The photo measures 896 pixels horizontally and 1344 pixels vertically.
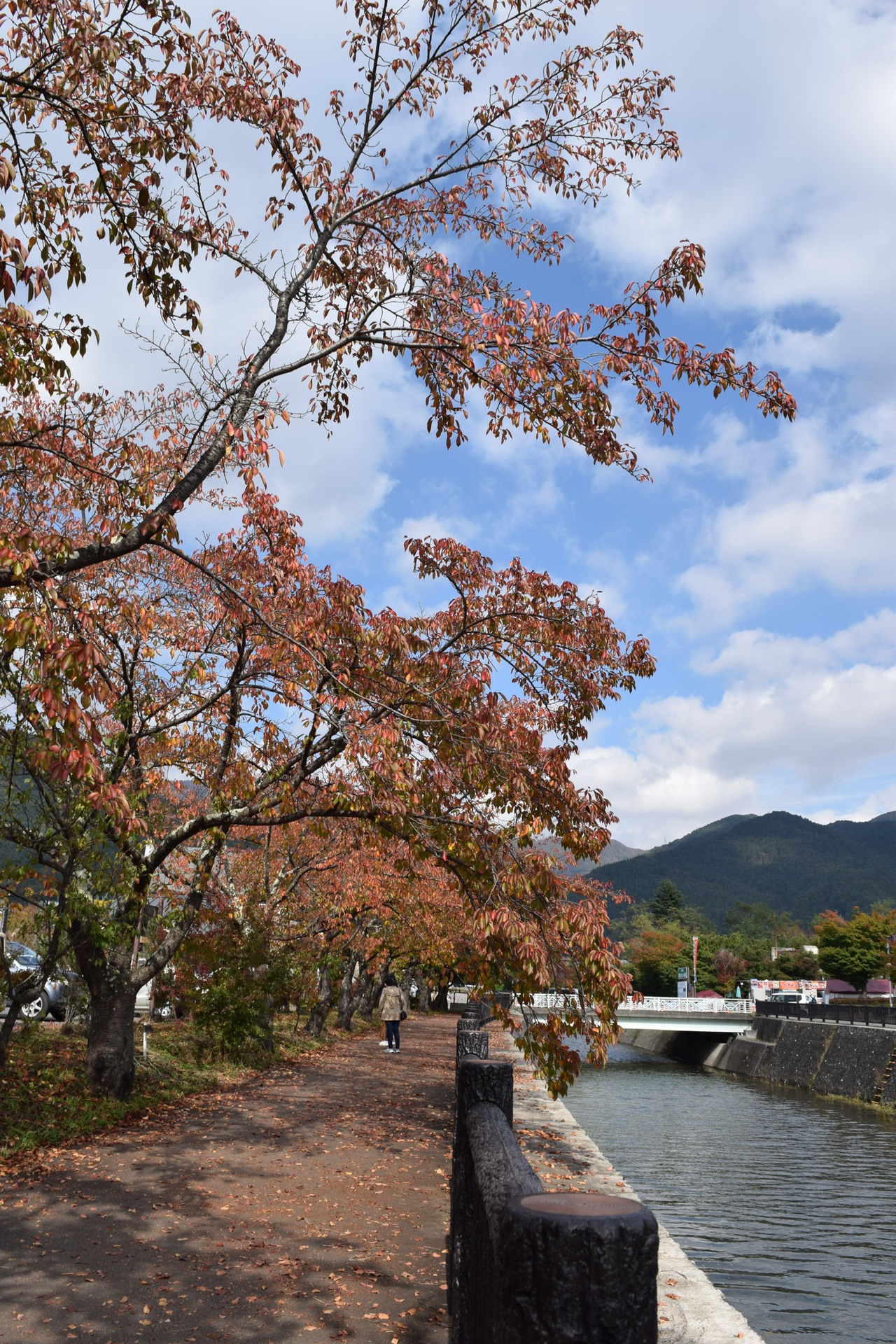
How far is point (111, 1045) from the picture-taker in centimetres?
1212

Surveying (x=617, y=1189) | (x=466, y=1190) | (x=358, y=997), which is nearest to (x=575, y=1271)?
(x=466, y=1190)

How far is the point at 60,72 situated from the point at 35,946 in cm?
965

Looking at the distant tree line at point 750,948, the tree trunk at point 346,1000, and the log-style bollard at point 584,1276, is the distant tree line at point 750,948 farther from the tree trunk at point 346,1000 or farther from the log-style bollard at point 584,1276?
the log-style bollard at point 584,1276

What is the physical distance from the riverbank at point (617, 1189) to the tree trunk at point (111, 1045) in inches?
192

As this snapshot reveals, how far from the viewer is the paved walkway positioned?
538 cm

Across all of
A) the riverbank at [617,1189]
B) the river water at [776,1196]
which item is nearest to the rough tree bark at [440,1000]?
the river water at [776,1196]

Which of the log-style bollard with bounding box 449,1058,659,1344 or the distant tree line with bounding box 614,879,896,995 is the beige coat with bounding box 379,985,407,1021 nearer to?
the log-style bollard with bounding box 449,1058,659,1344

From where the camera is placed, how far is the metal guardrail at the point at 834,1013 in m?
38.0

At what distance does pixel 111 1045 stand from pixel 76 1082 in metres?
0.89

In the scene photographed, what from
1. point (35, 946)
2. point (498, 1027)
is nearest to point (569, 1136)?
point (35, 946)

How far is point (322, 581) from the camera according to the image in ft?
39.0

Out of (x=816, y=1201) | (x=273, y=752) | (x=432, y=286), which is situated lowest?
(x=816, y=1201)

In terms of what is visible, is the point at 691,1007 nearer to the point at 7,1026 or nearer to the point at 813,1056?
the point at 813,1056

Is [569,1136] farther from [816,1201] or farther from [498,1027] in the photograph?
[498,1027]
